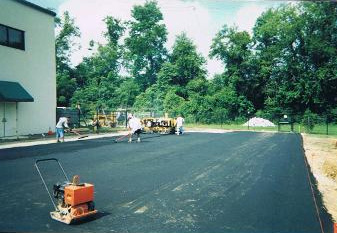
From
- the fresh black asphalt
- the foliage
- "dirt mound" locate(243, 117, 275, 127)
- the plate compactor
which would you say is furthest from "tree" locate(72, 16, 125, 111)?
the plate compactor

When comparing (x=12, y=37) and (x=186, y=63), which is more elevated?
(x=186, y=63)

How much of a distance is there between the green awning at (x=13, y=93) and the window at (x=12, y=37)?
2931 mm

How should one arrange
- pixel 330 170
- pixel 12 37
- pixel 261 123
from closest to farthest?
pixel 330 170, pixel 12 37, pixel 261 123

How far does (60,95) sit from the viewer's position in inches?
2098

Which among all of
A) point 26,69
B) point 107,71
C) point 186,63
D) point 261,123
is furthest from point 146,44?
point 26,69

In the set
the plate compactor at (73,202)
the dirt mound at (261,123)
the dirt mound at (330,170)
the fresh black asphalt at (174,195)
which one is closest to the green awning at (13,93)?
the fresh black asphalt at (174,195)

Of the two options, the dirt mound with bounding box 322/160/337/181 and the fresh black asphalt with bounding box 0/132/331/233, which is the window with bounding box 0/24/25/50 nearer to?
the fresh black asphalt with bounding box 0/132/331/233

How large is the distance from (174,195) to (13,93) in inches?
782

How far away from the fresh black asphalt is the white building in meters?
11.5

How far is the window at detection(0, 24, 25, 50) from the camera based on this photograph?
83.5 feet

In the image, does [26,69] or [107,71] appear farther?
[107,71]

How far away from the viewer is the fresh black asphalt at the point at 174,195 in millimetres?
6516

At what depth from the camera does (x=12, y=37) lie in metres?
26.2

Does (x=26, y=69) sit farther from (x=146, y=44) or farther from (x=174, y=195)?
(x=146, y=44)
